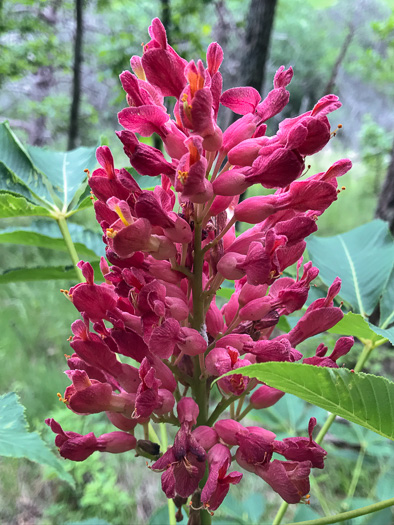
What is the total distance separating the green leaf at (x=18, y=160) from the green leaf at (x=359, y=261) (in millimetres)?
1047

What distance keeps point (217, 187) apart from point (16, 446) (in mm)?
592

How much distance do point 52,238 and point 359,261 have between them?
3.65 feet

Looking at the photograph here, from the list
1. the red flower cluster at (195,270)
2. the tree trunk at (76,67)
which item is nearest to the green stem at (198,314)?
the red flower cluster at (195,270)

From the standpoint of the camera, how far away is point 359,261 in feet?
5.15

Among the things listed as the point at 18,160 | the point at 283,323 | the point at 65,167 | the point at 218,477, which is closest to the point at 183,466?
the point at 218,477

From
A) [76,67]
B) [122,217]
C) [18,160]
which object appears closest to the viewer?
[122,217]

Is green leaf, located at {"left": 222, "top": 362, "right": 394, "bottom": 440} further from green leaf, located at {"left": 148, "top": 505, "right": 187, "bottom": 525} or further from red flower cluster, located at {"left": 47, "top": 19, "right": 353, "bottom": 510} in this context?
green leaf, located at {"left": 148, "top": 505, "right": 187, "bottom": 525}

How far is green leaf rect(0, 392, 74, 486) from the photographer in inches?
27.5

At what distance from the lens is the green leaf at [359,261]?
4.78 ft

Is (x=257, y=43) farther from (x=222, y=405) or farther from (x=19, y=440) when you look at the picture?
(x=19, y=440)

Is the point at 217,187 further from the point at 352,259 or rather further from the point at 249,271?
the point at 352,259

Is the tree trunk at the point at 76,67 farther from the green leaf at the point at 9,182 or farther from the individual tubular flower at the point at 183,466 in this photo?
the individual tubular flower at the point at 183,466

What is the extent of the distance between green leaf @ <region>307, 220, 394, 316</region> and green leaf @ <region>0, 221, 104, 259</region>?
2.85 ft

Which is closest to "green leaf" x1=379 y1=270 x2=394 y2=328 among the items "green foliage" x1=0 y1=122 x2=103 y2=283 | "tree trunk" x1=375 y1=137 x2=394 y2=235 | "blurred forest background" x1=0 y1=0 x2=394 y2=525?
"blurred forest background" x1=0 y1=0 x2=394 y2=525
